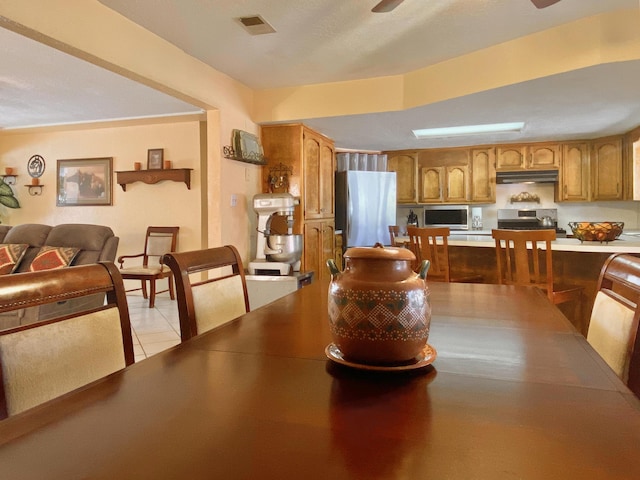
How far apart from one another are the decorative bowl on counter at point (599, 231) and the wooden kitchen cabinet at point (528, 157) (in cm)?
307

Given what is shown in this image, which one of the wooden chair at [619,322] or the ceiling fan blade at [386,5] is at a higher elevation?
the ceiling fan blade at [386,5]

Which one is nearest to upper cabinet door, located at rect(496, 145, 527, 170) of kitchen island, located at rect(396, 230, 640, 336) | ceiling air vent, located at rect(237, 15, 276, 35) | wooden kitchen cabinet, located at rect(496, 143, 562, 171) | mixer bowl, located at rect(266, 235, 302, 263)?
wooden kitchen cabinet, located at rect(496, 143, 562, 171)

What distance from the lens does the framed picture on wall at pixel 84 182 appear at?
221 inches

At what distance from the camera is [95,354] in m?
1.02

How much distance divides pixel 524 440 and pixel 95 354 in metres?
0.92

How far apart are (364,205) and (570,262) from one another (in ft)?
10.2

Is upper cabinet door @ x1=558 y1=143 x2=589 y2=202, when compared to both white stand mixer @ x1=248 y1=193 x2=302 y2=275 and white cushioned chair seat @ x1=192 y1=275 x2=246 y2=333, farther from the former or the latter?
white cushioned chair seat @ x1=192 y1=275 x2=246 y2=333

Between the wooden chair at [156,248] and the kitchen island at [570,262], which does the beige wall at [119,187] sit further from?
the kitchen island at [570,262]

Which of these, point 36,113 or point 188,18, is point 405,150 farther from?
point 36,113

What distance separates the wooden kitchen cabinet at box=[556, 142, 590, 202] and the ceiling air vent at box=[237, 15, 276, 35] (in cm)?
433

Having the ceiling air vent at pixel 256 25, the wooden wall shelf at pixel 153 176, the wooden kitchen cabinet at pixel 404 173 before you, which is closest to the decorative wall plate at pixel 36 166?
the wooden wall shelf at pixel 153 176

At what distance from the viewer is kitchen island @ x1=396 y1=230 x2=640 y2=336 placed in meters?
2.65

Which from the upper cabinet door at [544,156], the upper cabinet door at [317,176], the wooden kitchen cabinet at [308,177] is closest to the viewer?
the wooden kitchen cabinet at [308,177]

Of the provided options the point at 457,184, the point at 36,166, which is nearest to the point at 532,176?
the point at 457,184
